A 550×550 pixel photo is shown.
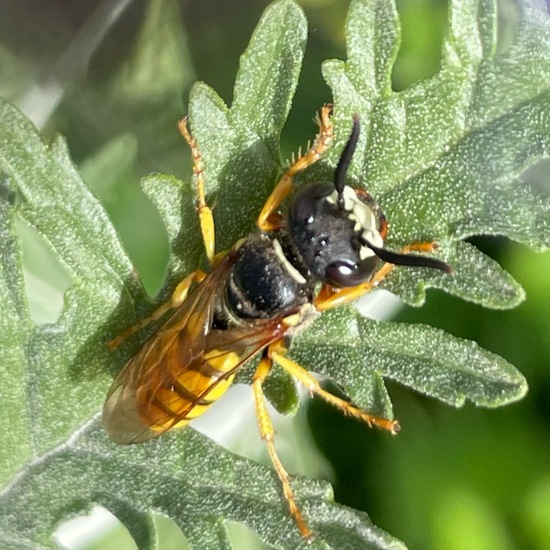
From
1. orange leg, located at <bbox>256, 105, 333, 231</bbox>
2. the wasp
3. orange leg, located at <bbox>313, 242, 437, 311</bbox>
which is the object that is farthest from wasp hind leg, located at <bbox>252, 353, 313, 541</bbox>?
orange leg, located at <bbox>256, 105, 333, 231</bbox>

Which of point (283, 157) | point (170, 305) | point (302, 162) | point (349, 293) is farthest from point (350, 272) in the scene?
point (283, 157)

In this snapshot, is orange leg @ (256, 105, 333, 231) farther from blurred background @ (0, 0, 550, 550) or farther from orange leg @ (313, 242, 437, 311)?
blurred background @ (0, 0, 550, 550)

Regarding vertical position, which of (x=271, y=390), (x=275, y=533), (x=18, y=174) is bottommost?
(x=275, y=533)

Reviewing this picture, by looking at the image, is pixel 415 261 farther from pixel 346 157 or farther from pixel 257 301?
pixel 257 301

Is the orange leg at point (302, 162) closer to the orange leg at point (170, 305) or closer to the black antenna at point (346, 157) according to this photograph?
the black antenna at point (346, 157)

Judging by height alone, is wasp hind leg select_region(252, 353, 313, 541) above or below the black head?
below

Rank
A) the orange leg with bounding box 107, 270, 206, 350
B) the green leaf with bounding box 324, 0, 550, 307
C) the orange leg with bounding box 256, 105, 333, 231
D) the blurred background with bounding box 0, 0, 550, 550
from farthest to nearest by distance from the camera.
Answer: the blurred background with bounding box 0, 0, 550, 550 → the orange leg with bounding box 107, 270, 206, 350 → the orange leg with bounding box 256, 105, 333, 231 → the green leaf with bounding box 324, 0, 550, 307

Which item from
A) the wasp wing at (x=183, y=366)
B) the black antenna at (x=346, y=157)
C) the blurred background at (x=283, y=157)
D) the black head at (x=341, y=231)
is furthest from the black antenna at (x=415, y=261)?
the blurred background at (x=283, y=157)

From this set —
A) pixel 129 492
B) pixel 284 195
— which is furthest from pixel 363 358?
pixel 129 492

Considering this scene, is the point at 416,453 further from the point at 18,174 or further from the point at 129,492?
the point at 18,174
